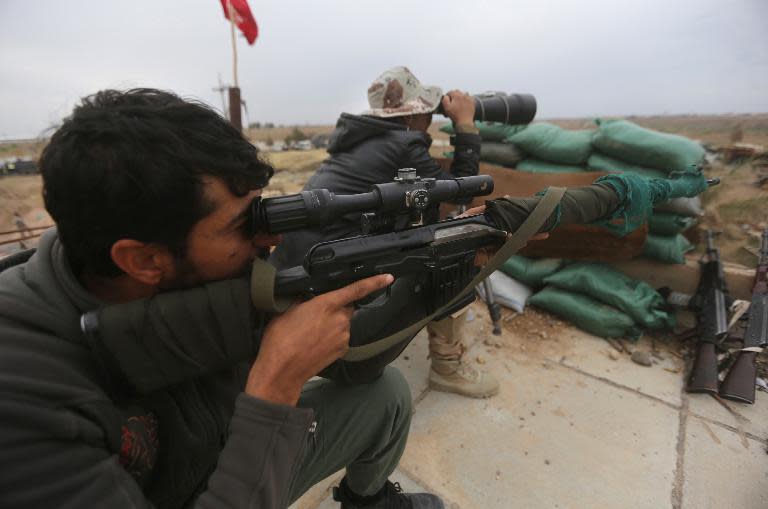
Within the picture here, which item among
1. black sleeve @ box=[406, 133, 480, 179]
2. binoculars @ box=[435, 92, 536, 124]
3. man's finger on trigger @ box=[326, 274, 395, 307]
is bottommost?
man's finger on trigger @ box=[326, 274, 395, 307]

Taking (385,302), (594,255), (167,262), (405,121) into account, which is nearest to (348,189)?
(405,121)

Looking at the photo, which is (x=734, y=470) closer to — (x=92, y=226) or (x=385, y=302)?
(x=385, y=302)

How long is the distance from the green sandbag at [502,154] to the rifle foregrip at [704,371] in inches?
81.1

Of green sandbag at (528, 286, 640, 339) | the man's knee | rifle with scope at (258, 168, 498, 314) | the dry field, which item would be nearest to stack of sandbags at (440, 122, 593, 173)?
the dry field

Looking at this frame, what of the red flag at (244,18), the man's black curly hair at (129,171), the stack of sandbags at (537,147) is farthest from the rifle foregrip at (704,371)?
the red flag at (244,18)

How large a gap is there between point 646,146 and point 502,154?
1.15 m

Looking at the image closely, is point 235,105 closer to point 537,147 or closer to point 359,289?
point 537,147

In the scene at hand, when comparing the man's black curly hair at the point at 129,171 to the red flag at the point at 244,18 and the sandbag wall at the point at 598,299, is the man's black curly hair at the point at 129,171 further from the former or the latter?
the red flag at the point at 244,18

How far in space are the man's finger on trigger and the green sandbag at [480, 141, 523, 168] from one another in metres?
2.78

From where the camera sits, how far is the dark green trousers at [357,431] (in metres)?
1.26

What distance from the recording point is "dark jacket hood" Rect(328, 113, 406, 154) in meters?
2.17

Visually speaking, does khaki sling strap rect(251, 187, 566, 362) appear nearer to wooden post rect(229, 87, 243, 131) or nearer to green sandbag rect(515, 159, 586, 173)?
green sandbag rect(515, 159, 586, 173)

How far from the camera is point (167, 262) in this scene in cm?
89

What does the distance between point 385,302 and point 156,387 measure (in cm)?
79
